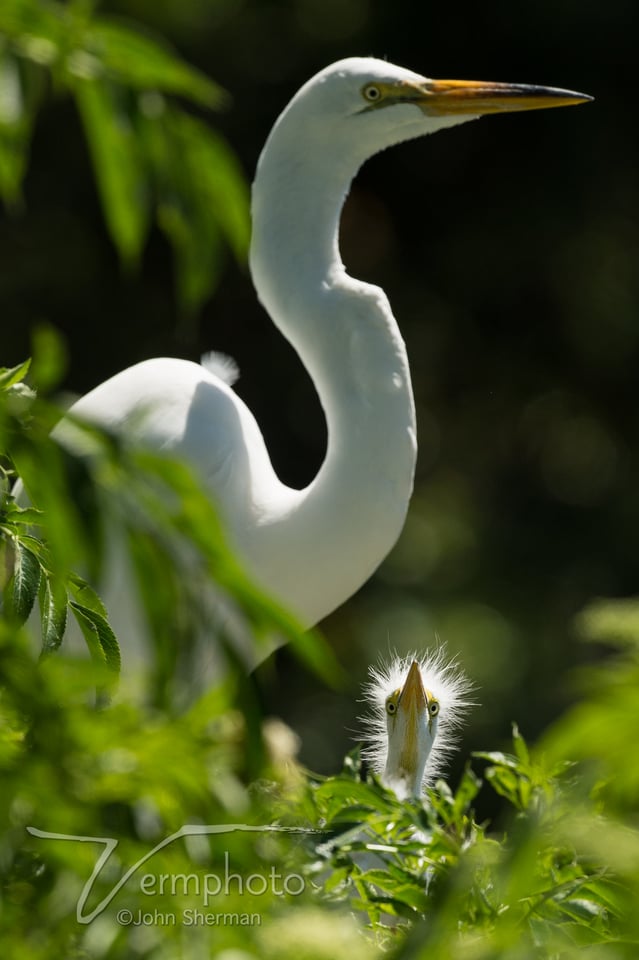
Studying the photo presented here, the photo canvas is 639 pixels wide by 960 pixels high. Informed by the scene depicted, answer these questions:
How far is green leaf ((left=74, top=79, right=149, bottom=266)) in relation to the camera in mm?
735

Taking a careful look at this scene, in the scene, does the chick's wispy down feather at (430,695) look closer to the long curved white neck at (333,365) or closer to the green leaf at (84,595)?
the long curved white neck at (333,365)

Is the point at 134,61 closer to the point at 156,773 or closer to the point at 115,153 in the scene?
the point at 115,153

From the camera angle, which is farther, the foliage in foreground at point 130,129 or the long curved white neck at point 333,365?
the long curved white neck at point 333,365

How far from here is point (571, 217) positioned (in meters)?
7.60

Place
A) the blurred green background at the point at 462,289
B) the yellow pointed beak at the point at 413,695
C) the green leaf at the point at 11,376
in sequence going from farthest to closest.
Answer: the blurred green background at the point at 462,289
the yellow pointed beak at the point at 413,695
the green leaf at the point at 11,376

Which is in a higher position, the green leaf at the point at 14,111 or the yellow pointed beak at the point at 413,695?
the green leaf at the point at 14,111

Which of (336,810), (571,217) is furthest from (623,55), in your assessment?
(336,810)

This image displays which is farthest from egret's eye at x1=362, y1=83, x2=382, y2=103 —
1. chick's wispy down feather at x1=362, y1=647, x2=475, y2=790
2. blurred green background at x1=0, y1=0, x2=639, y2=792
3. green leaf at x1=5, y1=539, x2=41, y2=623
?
blurred green background at x1=0, y1=0, x2=639, y2=792

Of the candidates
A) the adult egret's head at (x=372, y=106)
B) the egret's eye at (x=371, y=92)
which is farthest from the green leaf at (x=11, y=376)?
the egret's eye at (x=371, y=92)

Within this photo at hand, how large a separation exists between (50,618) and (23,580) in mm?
30

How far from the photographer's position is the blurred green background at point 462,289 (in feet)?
22.4

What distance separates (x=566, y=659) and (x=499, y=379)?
5.70 ft

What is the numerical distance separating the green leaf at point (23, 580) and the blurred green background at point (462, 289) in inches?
219

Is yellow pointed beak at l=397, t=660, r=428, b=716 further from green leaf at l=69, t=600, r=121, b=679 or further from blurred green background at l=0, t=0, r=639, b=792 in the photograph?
blurred green background at l=0, t=0, r=639, b=792
